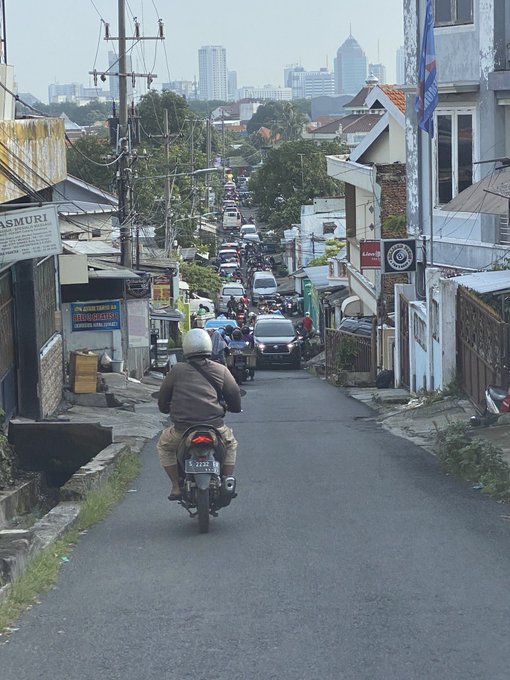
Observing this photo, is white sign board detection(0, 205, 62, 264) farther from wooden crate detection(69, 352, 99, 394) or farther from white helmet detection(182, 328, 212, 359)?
wooden crate detection(69, 352, 99, 394)

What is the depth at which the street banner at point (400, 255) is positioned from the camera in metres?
25.4

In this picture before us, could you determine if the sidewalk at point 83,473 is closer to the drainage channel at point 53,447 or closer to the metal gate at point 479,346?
the drainage channel at point 53,447

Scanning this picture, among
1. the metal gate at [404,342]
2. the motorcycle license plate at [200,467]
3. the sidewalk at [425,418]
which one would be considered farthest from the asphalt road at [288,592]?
the metal gate at [404,342]

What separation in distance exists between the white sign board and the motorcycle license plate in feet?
19.4

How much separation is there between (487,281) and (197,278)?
148ft

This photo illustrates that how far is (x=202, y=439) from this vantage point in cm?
910

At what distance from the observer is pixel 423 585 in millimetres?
7051

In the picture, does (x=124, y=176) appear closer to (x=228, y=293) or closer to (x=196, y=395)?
(x=196, y=395)

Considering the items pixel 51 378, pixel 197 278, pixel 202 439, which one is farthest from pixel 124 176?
pixel 197 278

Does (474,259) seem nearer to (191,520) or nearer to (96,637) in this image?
(191,520)

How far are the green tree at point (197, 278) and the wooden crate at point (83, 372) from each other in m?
35.7

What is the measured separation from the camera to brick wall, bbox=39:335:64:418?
19953mm

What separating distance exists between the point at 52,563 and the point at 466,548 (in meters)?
2.87

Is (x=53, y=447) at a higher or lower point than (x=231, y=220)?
lower
